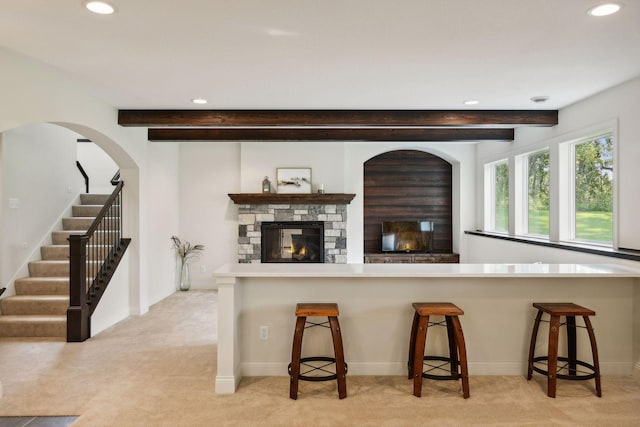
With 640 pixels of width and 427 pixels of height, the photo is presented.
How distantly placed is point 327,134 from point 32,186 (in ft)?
12.8

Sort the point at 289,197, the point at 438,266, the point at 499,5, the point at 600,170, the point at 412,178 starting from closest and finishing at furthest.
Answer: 1. the point at 499,5
2. the point at 438,266
3. the point at 600,170
4. the point at 289,197
5. the point at 412,178

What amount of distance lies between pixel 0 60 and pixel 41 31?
0.57 m

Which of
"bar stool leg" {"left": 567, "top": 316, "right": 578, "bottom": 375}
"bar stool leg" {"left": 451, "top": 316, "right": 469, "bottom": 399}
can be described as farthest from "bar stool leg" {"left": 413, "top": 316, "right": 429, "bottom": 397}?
"bar stool leg" {"left": 567, "top": 316, "right": 578, "bottom": 375}

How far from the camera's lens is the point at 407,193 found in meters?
8.01

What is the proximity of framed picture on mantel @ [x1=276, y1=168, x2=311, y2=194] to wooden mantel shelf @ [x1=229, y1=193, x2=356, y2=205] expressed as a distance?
16 centimetres

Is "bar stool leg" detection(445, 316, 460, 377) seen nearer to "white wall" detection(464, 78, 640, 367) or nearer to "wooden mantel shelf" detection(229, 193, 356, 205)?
"white wall" detection(464, 78, 640, 367)

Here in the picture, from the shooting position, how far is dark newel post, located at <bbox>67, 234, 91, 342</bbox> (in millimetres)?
4449

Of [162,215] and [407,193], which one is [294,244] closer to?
[162,215]

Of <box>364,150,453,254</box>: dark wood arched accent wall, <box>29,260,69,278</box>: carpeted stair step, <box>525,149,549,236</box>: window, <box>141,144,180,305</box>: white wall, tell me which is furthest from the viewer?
<box>364,150,453,254</box>: dark wood arched accent wall

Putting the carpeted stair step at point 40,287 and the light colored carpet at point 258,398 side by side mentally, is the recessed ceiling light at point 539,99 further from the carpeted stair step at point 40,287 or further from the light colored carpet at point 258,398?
the carpeted stair step at point 40,287

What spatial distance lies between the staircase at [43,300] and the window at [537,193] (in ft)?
19.0

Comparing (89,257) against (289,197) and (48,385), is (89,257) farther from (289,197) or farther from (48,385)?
(289,197)

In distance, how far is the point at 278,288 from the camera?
3.51 metres

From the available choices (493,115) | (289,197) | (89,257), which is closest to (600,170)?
(493,115)
